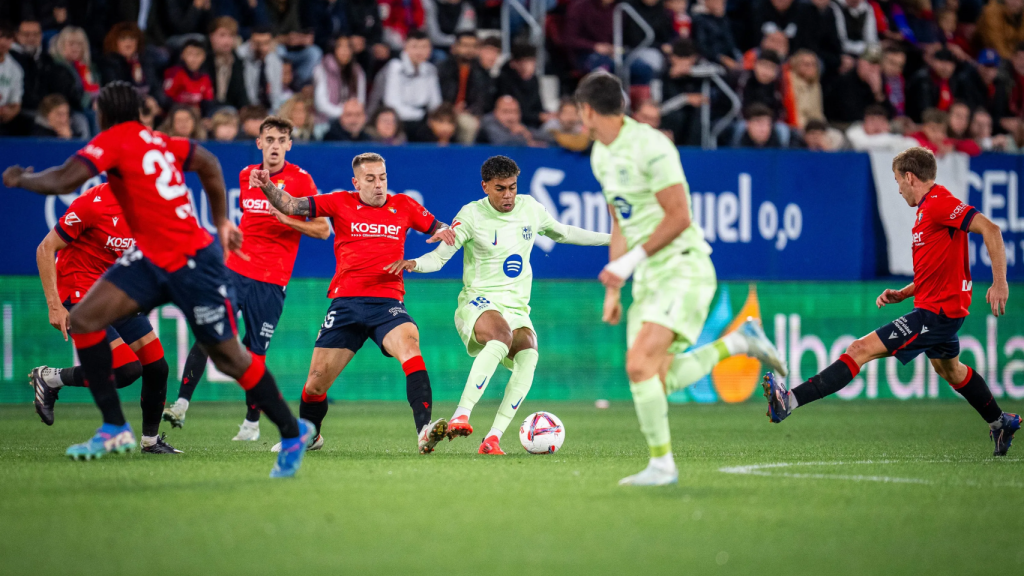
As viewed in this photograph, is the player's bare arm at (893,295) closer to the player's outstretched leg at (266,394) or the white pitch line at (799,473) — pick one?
the white pitch line at (799,473)

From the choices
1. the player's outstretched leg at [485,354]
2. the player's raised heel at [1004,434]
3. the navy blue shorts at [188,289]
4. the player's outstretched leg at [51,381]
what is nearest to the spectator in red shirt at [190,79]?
the player's outstretched leg at [51,381]

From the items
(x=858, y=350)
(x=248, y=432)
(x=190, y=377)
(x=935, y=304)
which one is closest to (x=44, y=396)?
(x=190, y=377)

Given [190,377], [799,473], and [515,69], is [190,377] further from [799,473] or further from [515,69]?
[515,69]

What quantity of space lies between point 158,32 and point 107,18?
681 millimetres

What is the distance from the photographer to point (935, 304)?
8.88 meters

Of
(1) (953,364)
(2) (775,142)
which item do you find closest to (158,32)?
(2) (775,142)

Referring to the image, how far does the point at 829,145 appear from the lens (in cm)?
1697

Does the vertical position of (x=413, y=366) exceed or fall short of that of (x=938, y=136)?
it exceeds it

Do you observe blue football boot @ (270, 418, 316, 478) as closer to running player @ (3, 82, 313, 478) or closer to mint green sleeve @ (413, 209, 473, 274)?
running player @ (3, 82, 313, 478)

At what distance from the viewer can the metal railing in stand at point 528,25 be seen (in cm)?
1736

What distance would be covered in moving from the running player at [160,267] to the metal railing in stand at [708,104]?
10.7m

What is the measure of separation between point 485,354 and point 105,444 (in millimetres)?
2977

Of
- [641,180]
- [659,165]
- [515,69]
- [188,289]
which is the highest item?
[659,165]

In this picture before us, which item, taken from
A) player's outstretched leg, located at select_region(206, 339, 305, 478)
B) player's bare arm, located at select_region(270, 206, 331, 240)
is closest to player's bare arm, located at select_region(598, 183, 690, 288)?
player's outstretched leg, located at select_region(206, 339, 305, 478)
